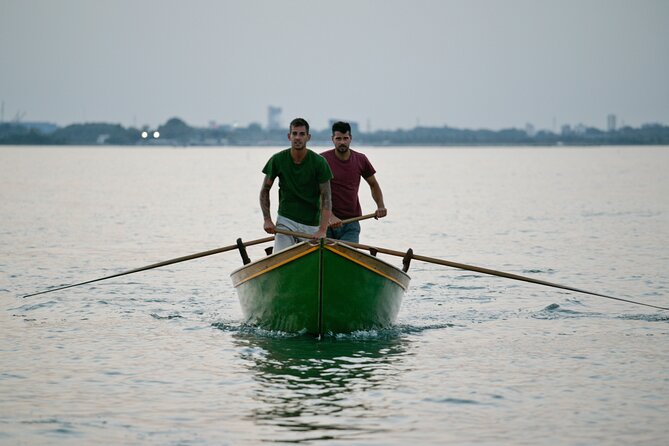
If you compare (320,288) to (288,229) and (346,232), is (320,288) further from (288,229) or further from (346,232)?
(346,232)

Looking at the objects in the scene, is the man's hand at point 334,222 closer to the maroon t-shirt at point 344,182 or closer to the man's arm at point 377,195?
the maroon t-shirt at point 344,182

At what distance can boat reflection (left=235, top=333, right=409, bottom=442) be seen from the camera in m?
11.1

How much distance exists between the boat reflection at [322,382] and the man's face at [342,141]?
7.63ft

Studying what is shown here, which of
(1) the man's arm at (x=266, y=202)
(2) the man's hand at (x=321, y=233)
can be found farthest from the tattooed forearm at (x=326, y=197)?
(1) the man's arm at (x=266, y=202)

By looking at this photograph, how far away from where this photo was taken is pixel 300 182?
1422cm

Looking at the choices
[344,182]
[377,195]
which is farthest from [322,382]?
[377,195]

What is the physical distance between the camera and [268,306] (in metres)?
14.9

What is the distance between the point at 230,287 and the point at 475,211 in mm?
28608

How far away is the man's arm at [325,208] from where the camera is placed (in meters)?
14.1

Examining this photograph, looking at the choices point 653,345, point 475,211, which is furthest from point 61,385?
point 475,211

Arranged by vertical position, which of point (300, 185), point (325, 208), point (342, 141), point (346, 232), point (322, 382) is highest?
point (342, 141)

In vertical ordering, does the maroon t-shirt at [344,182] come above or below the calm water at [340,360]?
above

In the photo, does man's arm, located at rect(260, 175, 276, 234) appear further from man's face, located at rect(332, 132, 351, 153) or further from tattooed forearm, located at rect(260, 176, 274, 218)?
man's face, located at rect(332, 132, 351, 153)

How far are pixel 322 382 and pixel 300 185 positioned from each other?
98.6 inches
